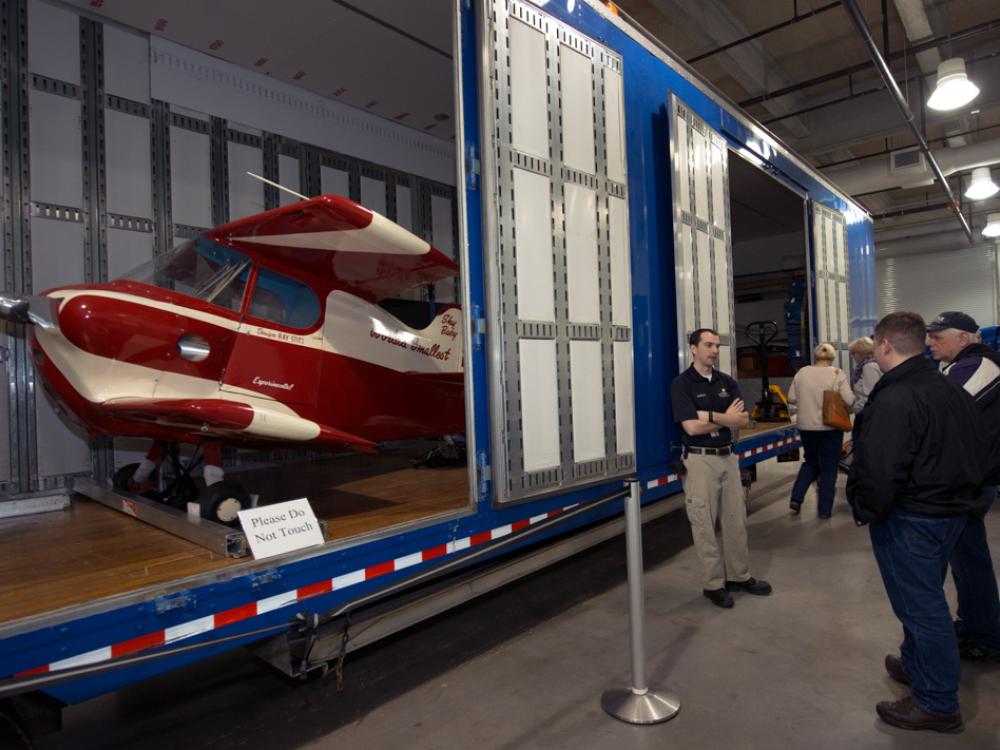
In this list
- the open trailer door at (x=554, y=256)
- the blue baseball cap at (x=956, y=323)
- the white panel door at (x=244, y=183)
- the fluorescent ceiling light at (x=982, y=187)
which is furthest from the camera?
the fluorescent ceiling light at (x=982, y=187)

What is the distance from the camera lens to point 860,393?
6.91m

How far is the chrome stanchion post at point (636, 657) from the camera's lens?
272 centimetres

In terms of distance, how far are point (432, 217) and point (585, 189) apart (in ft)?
14.0

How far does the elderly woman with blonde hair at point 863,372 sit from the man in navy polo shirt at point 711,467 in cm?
297

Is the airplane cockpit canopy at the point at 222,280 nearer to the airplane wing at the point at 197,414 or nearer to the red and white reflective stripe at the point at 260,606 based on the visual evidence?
the airplane wing at the point at 197,414

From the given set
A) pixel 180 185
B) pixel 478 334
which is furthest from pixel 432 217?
pixel 478 334

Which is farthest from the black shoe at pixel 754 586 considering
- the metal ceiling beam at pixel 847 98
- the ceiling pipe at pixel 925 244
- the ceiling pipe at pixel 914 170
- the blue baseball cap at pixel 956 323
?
the ceiling pipe at pixel 925 244

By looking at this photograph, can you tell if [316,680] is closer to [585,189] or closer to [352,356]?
[352,356]

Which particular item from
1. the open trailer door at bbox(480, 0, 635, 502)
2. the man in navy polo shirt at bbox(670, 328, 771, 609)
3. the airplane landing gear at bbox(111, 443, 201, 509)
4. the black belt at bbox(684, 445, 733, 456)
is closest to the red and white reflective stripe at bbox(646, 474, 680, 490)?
the man in navy polo shirt at bbox(670, 328, 771, 609)

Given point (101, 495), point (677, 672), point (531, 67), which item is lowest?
point (677, 672)

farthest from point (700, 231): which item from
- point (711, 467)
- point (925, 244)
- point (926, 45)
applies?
point (925, 244)

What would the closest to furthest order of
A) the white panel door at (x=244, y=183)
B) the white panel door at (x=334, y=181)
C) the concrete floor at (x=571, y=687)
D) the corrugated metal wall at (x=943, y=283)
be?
the concrete floor at (x=571, y=687), the white panel door at (x=244, y=183), the white panel door at (x=334, y=181), the corrugated metal wall at (x=943, y=283)

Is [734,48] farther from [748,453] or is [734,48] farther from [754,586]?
[754,586]

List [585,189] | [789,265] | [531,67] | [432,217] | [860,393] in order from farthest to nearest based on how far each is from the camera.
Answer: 1. [789,265]
2. [432,217]
3. [860,393]
4. [585,189]
5. [531,67]
